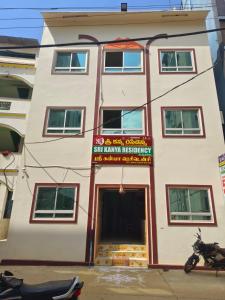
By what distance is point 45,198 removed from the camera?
964 centimetres

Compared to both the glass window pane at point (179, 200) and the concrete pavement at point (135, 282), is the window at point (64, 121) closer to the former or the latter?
the glass window pane at point (179, 200)

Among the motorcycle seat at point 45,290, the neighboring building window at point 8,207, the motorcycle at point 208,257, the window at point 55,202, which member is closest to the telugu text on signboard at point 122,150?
the window at point 55,202

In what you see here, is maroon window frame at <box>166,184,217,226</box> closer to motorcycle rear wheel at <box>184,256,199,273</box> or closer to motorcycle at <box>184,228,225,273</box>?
motorcycle at <box>184,228,225,273</box>

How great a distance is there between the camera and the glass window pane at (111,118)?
10.9 meters

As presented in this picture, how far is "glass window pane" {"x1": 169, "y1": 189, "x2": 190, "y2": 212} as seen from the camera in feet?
30.6

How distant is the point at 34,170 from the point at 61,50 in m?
6.54

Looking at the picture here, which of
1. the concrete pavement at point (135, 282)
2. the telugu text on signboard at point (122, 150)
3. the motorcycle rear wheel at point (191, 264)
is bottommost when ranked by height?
the concrete pavement at point (135, 282)

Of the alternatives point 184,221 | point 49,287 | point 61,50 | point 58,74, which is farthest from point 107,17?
point 49,287

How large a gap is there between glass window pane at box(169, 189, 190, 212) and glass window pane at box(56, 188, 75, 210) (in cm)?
387

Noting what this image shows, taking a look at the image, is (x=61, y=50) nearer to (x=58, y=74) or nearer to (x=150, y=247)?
(x=58, y=74)

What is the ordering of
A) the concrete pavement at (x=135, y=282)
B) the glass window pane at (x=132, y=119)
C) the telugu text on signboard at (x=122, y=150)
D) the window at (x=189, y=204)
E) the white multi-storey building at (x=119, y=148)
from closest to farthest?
1. the concrete pavement at (x=135, y=282)
2. the white multi-storey building at (x=119, y=148)
3. the window at (x=189, y=204)
4. the telugu text on signboard at (x=122, y=150)
5. the glass window pane at (x=132, y=119)

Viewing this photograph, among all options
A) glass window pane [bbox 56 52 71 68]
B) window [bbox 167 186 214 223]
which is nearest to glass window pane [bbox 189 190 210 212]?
window [bbox 167 186 214 223]

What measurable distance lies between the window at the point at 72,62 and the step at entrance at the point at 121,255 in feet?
26.9

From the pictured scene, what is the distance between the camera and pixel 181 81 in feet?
37.6
